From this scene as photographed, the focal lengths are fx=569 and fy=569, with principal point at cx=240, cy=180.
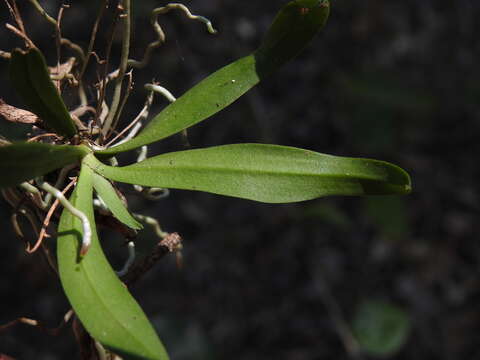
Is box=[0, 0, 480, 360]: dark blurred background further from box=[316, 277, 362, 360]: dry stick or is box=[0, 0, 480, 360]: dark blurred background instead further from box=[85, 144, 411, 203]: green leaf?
box=[85, 144, 411, 203]: green leaf

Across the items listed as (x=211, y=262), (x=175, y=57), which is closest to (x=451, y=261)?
(x=211, y=262)

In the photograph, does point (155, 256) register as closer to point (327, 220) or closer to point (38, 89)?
point (38, 89)

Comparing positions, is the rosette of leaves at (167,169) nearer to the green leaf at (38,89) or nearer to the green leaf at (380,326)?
the green leaf at (38,89)

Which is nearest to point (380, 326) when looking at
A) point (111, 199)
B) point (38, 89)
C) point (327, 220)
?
point (327, 220)

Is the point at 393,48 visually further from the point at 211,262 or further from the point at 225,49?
the point at 211,262

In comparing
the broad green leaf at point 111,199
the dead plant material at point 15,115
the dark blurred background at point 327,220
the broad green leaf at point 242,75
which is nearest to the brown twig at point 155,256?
the broad green leaf at point 111,199

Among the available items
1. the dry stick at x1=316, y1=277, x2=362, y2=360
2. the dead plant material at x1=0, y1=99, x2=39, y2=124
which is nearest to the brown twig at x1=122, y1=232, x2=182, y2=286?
the dead plant material at x1=0, y1=99, x2=39, y2=124
